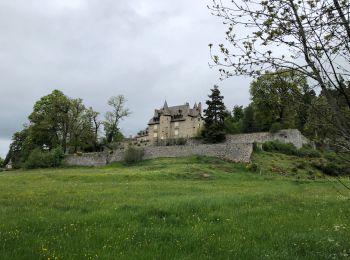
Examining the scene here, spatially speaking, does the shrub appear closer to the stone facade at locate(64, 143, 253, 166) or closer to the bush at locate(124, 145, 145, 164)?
the stone facade at locate(64, 143, 253, 166)

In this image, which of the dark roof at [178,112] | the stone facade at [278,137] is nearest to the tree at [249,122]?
the stone facade at [278,137]

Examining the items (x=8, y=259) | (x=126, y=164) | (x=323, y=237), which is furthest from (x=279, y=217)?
(x=126, y=164)

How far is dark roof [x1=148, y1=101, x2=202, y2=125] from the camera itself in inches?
3364

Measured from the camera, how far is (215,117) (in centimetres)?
6431

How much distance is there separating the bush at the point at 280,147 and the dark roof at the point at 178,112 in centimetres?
2935

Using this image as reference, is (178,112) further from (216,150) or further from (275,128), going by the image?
(216,150)

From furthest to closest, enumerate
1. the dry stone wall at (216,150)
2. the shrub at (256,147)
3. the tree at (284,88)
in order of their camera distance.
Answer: the shrub at (256,147) → the dry stone wall at (216,150) → the tree at (284,88)

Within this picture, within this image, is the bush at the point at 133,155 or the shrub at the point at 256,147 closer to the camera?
the shrub at the point at 256,147

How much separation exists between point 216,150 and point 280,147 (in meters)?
9.75

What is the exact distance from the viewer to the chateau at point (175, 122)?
84688mm

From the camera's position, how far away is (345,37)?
7.20m

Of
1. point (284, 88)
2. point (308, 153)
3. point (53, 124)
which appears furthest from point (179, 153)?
point (284, 88)

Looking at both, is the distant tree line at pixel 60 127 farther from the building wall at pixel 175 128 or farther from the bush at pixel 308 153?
the bush at pixel 308 153

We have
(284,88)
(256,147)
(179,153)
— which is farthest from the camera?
(179,153)
